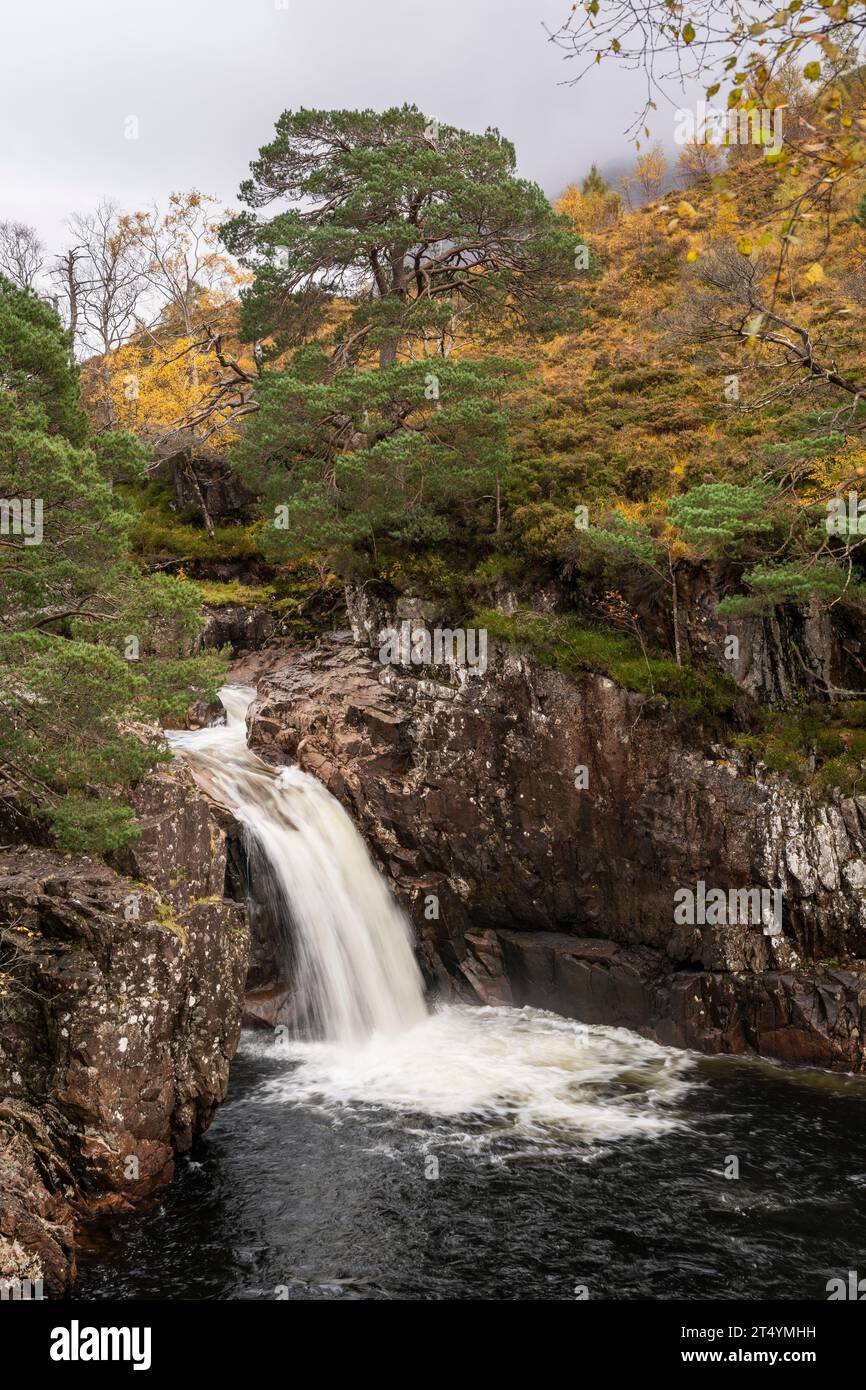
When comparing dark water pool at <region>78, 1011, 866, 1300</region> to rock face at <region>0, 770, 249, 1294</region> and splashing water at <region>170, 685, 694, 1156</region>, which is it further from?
rock face at <region>0, 770, 249, 1294</region>

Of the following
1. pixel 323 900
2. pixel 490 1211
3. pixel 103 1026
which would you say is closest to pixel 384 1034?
pixel 323 900

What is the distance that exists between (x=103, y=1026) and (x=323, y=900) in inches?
242

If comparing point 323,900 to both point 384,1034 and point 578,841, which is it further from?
point 578,841

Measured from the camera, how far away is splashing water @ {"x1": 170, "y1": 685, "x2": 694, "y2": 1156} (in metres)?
13.3

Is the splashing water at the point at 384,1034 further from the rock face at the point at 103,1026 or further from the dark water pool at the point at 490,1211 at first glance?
the rock face at the point at 103,1026

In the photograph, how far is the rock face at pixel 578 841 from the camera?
619 inches

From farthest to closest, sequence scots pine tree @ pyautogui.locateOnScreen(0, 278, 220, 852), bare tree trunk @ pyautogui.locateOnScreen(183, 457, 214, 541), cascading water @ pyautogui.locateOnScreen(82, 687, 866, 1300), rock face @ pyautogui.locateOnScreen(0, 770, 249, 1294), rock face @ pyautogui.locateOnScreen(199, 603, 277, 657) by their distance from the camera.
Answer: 1. bare tree trunk @ pyautogui.locateOnScreen(183, 457, 214, 541)
2. rock face @ pyautogui.locateOnScreen(199, 603, 277, 657)
3. scots pine tree @ pyautogui.locateOnScreen(0, 278, 220, 852)
4. rock face @ pyautogui.locateOnScreen(0, 770, 249, 1294)
5. cascading water @ pyautogui.locateOnScreen(82, 687, 866, 1300)

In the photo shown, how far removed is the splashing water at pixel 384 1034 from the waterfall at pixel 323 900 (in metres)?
0.02

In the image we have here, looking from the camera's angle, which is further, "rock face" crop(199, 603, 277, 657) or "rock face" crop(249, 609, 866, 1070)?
"rock face" crop(199, 603, 277, 657)

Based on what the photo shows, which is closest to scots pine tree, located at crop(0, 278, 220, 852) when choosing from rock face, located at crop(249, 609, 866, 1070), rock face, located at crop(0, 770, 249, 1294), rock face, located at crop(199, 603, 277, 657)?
rock face, located at crop(0, 770, 249, 1294)

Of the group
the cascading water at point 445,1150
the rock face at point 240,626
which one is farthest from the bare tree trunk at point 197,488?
the cascading water at point 445,1150

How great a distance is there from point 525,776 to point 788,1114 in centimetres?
723

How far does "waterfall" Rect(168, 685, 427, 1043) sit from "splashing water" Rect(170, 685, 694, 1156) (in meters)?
0.02
